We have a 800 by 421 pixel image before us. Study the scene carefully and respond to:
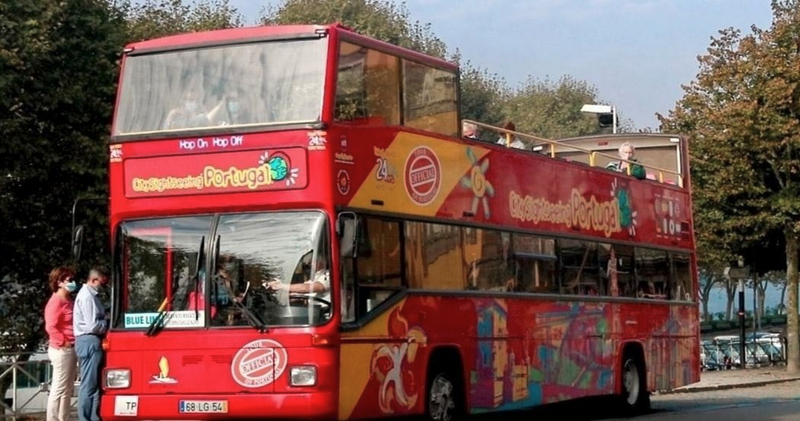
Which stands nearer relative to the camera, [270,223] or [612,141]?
[270,223]

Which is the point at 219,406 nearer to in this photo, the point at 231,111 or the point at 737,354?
the point at 231,111

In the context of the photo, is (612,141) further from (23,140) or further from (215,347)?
(215,347)

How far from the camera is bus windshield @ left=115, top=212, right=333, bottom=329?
13891mm

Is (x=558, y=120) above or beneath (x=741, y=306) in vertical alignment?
above

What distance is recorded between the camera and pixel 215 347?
14133 millimetres

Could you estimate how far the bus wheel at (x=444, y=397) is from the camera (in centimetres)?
1584

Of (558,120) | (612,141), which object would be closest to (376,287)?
(612,141)

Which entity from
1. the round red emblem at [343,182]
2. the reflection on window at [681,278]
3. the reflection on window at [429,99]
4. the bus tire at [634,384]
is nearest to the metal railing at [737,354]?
the reflection on window at [681,278]

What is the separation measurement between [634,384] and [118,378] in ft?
32.5

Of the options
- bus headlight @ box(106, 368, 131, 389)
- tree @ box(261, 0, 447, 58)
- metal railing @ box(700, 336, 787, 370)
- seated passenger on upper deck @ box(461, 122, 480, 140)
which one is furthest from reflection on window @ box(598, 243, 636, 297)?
tree @ box(261, 0, 447, 58)

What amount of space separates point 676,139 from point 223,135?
12.5 metres

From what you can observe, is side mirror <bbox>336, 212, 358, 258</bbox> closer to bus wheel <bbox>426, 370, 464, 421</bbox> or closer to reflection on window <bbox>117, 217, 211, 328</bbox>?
reflection on window <bbox>117, 217, 211, 328</bbox>

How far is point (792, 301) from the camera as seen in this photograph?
1512 inches

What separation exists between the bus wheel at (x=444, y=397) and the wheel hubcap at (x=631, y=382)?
19.4ft
